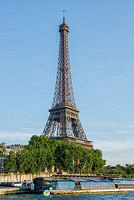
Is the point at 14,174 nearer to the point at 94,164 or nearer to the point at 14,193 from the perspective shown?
the point at 14,193

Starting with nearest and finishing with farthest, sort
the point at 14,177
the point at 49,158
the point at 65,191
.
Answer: the point at 65,191 → the point at 14,177 → the point at 49,158

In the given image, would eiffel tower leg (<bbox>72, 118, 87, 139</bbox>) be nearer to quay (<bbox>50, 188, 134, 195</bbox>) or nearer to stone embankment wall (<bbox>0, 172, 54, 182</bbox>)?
stone embankment wall (<bbox>0, 172, 54, 182</bbox>)

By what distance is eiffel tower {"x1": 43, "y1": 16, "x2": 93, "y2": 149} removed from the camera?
118250mm

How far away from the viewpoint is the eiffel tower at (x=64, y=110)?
11825cm

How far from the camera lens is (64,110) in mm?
121625

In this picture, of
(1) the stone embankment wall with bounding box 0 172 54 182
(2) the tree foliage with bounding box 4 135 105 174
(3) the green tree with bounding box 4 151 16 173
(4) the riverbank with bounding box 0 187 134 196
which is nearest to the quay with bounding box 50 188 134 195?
(4) the riverbank with bounding box 0 187 134 196

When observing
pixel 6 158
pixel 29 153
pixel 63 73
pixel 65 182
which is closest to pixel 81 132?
pixel 63 73

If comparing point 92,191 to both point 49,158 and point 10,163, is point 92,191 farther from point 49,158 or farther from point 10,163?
point 49,158

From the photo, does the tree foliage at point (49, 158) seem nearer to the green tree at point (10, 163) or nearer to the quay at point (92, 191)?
the green tree at point (10, 163)

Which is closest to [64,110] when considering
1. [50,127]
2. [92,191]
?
[50,127]

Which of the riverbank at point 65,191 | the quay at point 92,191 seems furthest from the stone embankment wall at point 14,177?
the quay at point 92,191

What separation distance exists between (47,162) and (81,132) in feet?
129

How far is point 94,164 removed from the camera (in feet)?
379

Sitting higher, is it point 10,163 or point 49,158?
point 49,158
